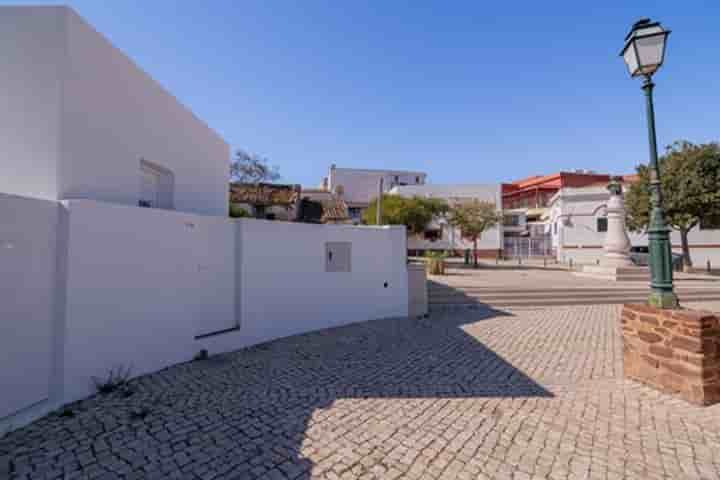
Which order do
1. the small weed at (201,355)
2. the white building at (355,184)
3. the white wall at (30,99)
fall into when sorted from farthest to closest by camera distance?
the white building at (355,184) < the small weed at (201,355) < the white wall at (30,99)

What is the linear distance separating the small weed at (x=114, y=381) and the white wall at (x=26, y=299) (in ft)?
1.43

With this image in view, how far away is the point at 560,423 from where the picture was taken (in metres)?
3.10

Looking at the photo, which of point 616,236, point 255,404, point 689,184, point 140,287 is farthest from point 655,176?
point 689,184

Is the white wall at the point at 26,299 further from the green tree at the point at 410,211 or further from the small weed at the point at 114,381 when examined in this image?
the green tree at the point at 410,211

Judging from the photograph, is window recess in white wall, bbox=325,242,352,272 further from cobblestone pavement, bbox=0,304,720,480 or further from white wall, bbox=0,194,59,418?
white wall, bbox=0,194,59,418

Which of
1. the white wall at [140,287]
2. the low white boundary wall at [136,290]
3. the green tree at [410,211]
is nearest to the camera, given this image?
the low white boundary wall at [136,290]

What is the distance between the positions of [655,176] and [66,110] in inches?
280

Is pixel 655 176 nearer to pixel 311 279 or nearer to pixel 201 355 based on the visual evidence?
pixel 311 279

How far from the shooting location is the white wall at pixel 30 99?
3752 millimetres

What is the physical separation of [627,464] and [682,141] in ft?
68.8

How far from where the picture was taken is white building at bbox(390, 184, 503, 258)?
103ft

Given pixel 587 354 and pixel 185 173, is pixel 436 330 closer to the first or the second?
pixel 587 354

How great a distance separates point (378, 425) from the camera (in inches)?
120

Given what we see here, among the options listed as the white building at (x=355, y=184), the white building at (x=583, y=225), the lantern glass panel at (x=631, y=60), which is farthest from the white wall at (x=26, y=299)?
the white building at (x=355, y=184)
